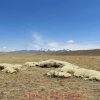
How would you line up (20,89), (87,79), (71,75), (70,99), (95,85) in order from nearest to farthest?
(70,99) → (20,89) → (95,85) → (87,79) → (71,75)

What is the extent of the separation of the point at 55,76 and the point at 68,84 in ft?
8.84

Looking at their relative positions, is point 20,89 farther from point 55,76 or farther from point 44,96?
point 55,76

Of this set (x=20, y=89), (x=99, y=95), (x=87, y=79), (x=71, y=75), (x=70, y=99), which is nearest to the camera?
(x=70, y=99)

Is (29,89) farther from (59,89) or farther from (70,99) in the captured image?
(70,99)

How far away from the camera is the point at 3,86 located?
1472 centimetres

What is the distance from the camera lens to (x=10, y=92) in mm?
13281

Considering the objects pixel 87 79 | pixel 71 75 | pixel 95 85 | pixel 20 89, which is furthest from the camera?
pixel 71 75

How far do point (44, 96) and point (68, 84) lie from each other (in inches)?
135

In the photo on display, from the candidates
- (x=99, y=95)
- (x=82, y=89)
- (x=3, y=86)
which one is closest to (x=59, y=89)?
(x=82, y=89)

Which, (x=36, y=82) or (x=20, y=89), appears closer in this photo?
(x=20, y=89)

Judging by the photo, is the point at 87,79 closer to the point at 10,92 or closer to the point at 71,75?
the point at 71,75

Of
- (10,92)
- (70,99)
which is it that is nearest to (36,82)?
(10,92)

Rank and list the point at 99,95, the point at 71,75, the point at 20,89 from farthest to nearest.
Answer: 1. the point at 71,75
2. the point at 20,89
3. the point at 99,95

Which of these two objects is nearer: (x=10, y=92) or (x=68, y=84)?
(x=10, y=92)
